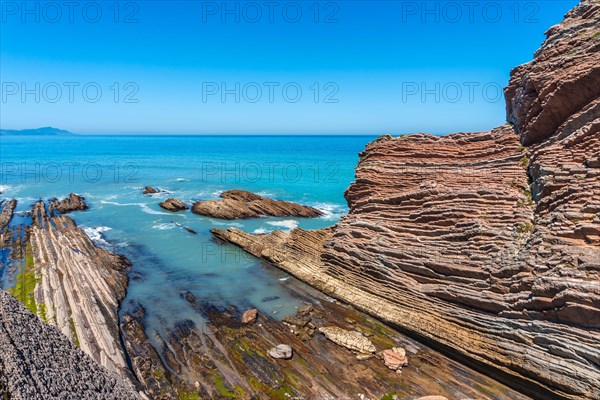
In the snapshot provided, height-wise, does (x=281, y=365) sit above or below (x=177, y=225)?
below

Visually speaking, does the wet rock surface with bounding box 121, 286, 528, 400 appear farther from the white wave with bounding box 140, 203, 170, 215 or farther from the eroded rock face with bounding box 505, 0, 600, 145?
the white wave with bounding box 140, 203, 170, 215

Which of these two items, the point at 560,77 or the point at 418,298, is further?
the point at 560,77

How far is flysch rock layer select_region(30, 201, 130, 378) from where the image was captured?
21650 millimetres

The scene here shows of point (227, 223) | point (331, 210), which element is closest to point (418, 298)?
point (227, 223)

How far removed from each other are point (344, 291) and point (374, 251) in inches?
158

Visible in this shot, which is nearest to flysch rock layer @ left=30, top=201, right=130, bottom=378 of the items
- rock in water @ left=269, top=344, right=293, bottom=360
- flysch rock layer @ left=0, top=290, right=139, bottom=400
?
flysch rock layer @ left=0, top=290, right=139, bottom=400

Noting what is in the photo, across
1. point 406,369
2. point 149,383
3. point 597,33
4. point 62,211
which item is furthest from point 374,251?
point 62,211

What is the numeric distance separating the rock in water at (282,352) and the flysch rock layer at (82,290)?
8.18 metres

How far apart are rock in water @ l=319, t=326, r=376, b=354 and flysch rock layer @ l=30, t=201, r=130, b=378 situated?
40.2ft

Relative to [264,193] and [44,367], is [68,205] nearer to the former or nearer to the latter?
[264,193]

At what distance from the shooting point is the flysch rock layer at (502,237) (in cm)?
1816

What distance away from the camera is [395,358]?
21156 mm

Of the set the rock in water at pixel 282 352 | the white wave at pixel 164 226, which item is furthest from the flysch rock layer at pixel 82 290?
the white wave at pixel 164 226

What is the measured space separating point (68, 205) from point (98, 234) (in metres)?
18.3
